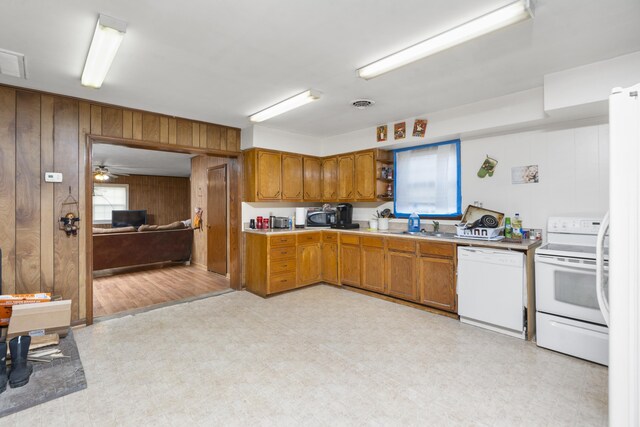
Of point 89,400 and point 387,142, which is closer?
point 89,400

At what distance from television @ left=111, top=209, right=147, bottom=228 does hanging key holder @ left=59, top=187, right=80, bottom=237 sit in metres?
6.33

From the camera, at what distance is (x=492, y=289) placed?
10.2ft

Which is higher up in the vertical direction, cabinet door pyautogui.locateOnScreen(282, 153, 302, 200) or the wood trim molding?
the wood trim molding

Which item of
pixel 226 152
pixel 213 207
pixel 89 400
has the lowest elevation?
pixel 89 400

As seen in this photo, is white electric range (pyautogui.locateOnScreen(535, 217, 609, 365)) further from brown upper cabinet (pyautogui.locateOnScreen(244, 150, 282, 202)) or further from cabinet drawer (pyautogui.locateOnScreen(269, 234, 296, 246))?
brown upper cabinet (pyautogui.locateOnScreen(244, 150, 282, 202))

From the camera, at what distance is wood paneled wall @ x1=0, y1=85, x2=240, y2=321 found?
299 cm

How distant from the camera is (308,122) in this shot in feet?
14.6

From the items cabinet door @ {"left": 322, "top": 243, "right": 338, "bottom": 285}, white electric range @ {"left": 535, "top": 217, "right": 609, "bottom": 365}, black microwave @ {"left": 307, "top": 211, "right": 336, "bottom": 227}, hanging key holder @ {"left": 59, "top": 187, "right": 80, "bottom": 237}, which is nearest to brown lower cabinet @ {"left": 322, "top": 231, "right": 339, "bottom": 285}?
cabinet door @ {"left": 322, "top": 243, "right": 338, "bottom": 285}

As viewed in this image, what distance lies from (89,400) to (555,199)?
4.47 m

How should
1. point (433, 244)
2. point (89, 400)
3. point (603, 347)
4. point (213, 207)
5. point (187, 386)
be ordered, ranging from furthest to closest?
point (213, 207) → point (433, 244) → point (603, 347) → point (187, 386) → point (89, 400)

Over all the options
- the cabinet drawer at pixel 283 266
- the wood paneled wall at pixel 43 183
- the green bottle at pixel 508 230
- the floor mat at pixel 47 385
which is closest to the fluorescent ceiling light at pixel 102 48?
the wood paneled wall at pixel 43 183

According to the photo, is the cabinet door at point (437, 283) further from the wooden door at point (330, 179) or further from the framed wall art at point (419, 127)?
the wooden door at point (330, 179)

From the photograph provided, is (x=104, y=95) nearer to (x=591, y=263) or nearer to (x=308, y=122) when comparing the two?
(x=308, y=122)

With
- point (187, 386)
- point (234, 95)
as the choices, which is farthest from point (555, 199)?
point (187, 386)
